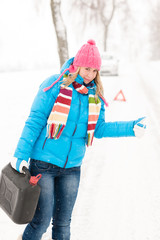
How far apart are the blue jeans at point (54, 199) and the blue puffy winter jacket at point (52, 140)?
0.22 ft

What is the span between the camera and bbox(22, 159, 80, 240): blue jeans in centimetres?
220

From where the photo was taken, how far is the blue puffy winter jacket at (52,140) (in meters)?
2.14

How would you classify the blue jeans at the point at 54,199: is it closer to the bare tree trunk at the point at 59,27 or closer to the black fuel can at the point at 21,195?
the black fuel can at the point at 21,195

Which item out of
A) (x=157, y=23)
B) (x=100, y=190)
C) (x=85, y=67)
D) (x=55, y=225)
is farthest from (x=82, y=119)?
(x=157, y=23)

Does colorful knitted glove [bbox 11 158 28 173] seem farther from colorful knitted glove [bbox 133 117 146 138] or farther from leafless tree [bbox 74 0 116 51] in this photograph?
leafless tree [bbox 74 0 116 51]

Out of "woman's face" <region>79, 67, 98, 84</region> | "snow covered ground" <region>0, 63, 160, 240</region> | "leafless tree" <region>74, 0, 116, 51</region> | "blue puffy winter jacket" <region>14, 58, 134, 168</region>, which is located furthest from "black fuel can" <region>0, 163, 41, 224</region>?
"leafless tree" <region>74, 0, 116, 51</region>

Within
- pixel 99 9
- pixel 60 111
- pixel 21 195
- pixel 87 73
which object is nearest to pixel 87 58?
pixel 87 73

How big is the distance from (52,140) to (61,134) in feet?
0.26

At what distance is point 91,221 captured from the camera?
328cm

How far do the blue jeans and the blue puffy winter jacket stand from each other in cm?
7

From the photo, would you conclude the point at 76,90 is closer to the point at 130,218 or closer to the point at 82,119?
the point at 82,119

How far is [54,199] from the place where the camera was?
2354mm

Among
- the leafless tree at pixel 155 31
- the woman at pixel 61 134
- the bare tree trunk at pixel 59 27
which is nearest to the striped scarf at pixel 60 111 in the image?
the woman at pixel 61 134

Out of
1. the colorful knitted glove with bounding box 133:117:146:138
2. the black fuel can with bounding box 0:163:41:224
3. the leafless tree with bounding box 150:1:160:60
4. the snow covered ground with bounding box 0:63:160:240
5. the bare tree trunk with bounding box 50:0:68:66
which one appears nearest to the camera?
the black fuel can with bounding box 0:163:41:224
